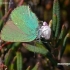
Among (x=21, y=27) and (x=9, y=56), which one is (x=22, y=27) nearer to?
(x=21, y=27)

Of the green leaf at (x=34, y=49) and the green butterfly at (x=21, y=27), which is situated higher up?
the green butterfly at (x=21, y=27)

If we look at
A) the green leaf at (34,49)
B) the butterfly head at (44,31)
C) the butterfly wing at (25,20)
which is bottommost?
the green leaf at (34,49)

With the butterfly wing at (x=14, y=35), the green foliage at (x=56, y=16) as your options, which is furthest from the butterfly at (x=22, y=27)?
the green foliage at (x=56, y=16)

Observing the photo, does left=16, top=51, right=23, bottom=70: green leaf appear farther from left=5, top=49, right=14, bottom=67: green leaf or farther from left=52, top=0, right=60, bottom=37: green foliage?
left=52, top=0, right=60, bottom=37: green foliage

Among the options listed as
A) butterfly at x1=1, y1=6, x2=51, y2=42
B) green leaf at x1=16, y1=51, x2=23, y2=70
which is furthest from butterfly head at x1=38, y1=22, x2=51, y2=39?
green leaf at x1=16, y1=51, x2=23, y2=70

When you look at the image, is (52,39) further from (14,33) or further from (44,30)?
(14,33)

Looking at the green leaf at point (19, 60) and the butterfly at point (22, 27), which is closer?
the butterfly at point (22, 27)

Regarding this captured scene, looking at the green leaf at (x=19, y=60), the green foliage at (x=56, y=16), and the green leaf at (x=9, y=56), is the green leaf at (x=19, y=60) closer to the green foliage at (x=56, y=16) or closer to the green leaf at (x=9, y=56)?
the green leaf at (x=9, y=56)
